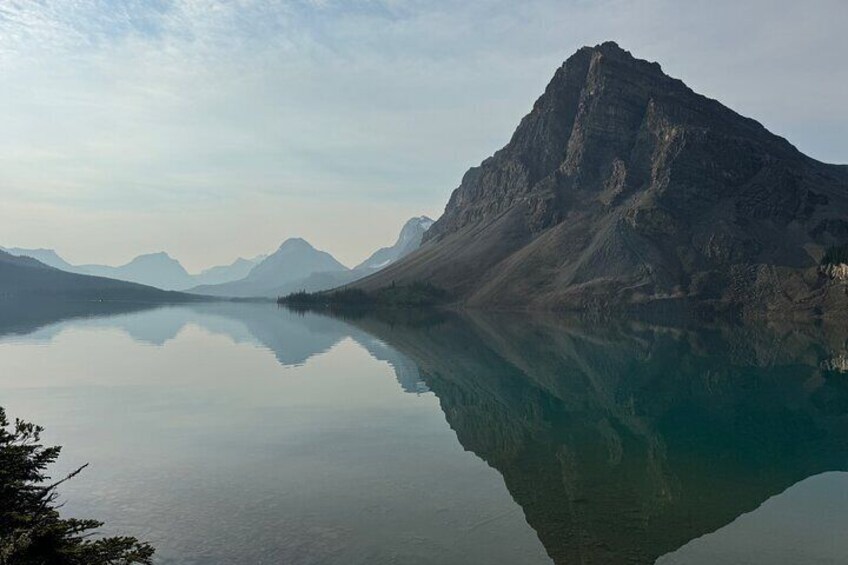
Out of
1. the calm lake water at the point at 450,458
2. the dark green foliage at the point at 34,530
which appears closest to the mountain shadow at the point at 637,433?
the calm lake water at the point at 450,458

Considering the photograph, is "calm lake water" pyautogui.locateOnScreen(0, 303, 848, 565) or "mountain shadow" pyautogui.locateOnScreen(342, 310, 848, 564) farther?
"mountain shadow" pyautogui.locateOnScreen(342, 310, 848, 564)

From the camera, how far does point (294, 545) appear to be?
22844 mm

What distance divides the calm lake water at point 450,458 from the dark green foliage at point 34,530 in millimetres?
9902

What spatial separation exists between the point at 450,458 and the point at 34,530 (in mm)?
27644

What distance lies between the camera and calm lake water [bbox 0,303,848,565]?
24.1 meters

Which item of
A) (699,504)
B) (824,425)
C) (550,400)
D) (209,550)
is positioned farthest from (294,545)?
(824,425)

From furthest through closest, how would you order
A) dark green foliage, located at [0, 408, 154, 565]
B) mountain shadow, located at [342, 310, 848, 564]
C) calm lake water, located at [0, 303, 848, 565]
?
mountain shadow, located at [342, 310, 848, 564], calm lake water, located at [0, 303, 848, 565], dark green foliage, located at [0, 408, 154, 565]

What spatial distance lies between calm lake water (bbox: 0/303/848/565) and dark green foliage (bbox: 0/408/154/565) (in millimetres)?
9902

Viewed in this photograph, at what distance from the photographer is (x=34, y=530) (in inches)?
445

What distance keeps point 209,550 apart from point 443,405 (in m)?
34.6

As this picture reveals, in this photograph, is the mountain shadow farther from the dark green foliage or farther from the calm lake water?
the dark green foliage

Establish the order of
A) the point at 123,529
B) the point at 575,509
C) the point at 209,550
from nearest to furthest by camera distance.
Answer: the point at 209,550, the point at 123,529, the point at 575,509

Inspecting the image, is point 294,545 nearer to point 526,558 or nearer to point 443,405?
point 526,558

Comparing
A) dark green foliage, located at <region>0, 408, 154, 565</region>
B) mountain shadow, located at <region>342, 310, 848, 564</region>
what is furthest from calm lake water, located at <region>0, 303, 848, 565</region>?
dark green foliage, located at <region>0, 408, 154, 565</region>
